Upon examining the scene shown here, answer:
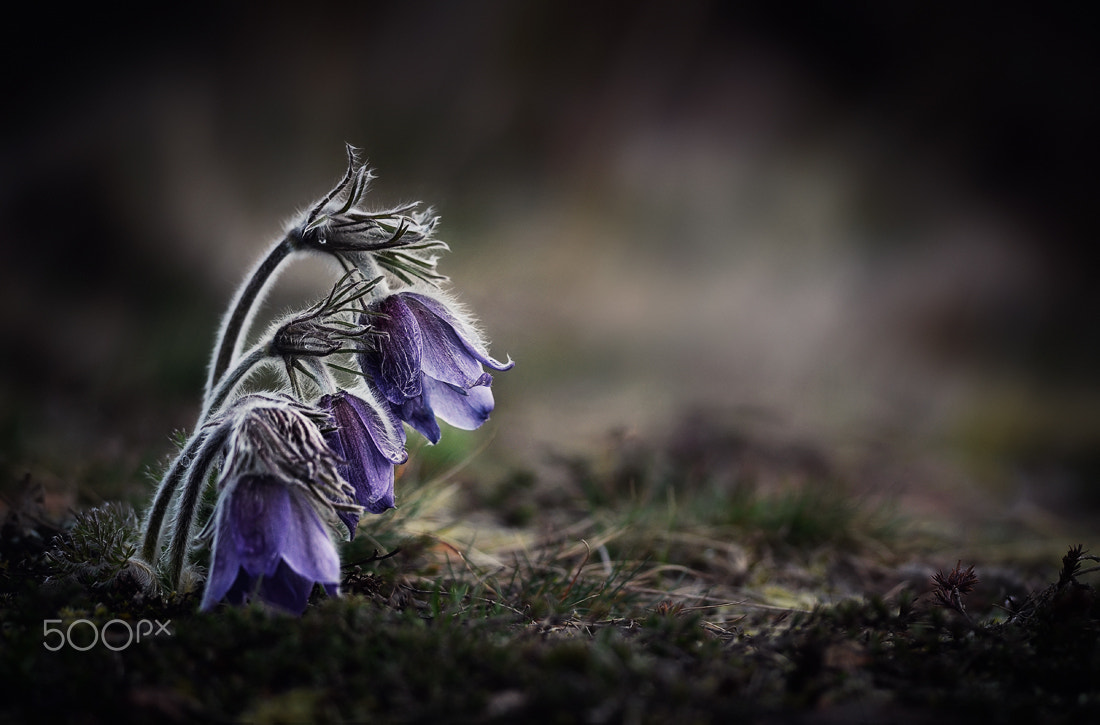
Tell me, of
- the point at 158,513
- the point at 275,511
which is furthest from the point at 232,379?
the point at 275,511

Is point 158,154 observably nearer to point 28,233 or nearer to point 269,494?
point 28,233

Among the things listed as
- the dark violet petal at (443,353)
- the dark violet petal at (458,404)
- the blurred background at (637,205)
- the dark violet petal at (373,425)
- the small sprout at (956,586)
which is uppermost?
the blurred background at (637,205)

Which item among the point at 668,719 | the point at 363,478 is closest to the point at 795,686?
the point at 668,719

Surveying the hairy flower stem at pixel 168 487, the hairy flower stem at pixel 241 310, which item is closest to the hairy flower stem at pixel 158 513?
the hairy flower stem at pixel 168 487

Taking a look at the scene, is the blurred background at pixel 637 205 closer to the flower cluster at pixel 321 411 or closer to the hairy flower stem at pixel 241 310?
the hairy flower stem at pixel 241 310

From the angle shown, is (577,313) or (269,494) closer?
(269,494)

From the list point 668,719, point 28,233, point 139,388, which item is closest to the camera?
point 668,719
